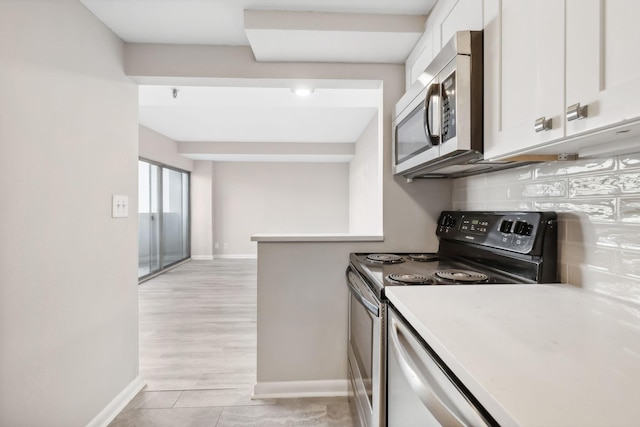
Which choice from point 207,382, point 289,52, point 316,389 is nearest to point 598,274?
point 316,389

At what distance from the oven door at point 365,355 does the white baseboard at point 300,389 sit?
0.16 meters

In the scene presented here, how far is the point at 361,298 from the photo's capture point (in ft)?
4.37

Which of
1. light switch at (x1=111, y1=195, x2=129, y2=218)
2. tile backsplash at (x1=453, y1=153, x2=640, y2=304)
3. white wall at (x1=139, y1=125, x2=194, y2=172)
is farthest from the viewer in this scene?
white wall at (x1=139, y1=125, x2=194, y2=172)

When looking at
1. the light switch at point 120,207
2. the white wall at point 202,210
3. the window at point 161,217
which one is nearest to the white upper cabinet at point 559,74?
the light switch at point 120,207

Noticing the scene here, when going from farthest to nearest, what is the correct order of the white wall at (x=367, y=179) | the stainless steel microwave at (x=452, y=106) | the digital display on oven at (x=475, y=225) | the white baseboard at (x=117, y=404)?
the white wall at (x=367, y=179) → the white baseboard at (x=117, y=404) → the digital display on oven at (x=475, y=225) → the stainless steel microwave at (x=452, y=106)

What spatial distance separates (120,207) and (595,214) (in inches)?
87.3

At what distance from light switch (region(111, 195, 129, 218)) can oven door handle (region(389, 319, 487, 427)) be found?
64.9 inches

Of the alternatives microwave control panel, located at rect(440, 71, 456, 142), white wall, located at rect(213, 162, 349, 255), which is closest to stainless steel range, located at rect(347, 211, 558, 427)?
microwave control panel, located at rect(440, 71, 456, 142)

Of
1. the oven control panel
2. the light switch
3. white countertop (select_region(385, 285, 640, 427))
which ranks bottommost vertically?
white countertop (select_region(385, 285, 640, 427))

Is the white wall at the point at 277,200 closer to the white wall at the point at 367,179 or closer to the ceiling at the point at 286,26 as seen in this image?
the white wall at the point at 367,179

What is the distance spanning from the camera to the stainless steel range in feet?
3.53

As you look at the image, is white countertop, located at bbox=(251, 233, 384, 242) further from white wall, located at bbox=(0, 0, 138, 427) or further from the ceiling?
the ceiling

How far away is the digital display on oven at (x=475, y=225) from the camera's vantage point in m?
1.37

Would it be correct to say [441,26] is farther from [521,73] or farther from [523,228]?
[523,228]
